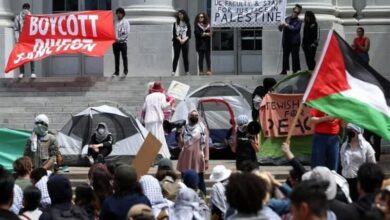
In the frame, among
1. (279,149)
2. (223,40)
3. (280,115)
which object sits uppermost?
(223,40)

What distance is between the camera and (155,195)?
14836 millimetres

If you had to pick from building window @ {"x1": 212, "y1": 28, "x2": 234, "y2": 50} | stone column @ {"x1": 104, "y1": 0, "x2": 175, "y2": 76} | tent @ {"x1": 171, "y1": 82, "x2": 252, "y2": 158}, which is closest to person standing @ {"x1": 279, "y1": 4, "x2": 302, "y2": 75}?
tent @ {"x1": 171, "y1": 82, "x2": 252, "y2": 158}

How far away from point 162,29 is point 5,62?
146 inches

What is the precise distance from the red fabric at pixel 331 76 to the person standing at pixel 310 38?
14.9 metres

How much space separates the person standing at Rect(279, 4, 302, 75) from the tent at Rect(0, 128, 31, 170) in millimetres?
6791

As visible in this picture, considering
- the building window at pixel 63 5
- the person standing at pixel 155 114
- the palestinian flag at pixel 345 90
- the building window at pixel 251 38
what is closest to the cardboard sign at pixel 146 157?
the palestinian flag at pixel 345 90

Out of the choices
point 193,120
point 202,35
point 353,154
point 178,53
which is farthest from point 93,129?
point 353,154

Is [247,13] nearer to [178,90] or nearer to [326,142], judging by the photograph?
[178,90]

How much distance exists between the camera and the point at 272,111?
26062 mm

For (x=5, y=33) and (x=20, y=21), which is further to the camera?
(x=5, y=33)

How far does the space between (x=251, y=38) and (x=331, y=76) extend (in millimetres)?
19905

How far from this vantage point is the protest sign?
2567cm

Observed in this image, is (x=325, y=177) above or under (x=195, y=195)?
above

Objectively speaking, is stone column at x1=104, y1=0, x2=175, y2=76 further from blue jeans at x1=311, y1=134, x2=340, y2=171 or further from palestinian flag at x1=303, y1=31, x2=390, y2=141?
palestinian flag at x1=303, y1=31, x2=390, y2=141
